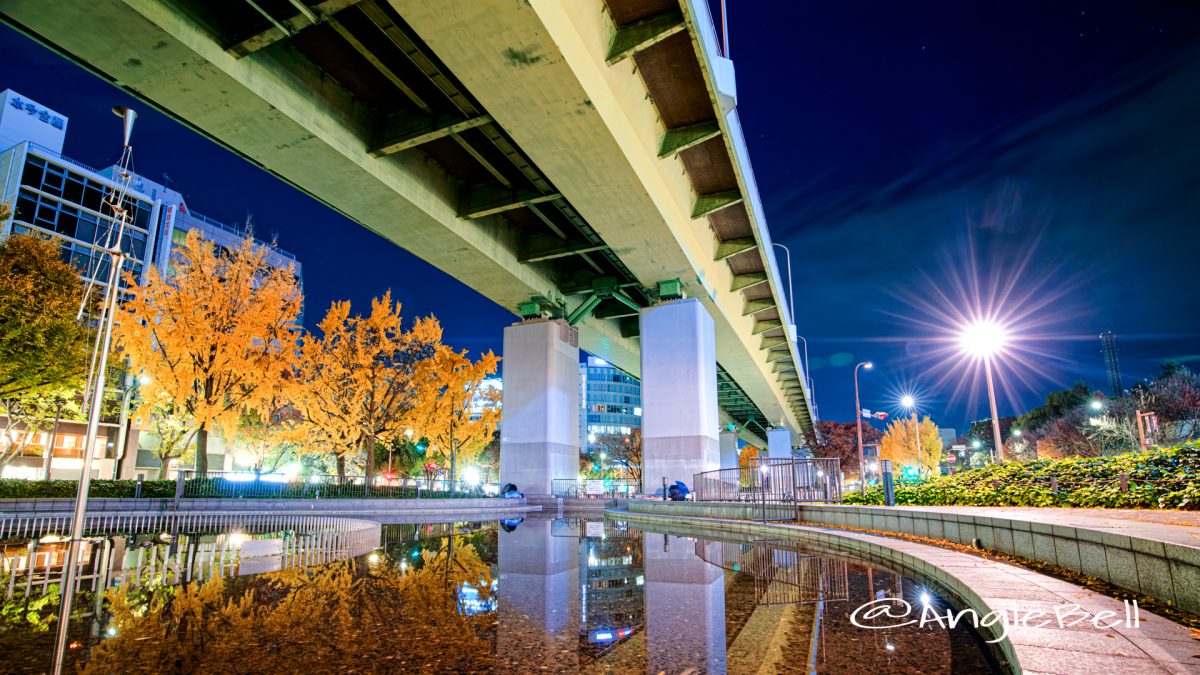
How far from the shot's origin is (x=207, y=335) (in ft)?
68.6

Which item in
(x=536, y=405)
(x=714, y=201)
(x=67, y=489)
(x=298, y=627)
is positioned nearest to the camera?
(x=298, y=627)

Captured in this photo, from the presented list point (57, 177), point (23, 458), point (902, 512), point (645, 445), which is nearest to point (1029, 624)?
point (902, 512)

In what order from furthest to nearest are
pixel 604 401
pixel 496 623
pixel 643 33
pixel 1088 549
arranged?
pixel 604 401 → pixel 643 33 → pixel 1088 549 → pixel 496 623

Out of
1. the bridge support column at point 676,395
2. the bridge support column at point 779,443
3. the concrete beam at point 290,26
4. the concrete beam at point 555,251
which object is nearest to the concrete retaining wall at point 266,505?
the bridge support column at point 676,395

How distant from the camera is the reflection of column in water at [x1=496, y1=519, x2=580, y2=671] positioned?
4.24 meters

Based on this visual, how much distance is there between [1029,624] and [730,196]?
728 inches

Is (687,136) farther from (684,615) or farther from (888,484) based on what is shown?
(684,615)

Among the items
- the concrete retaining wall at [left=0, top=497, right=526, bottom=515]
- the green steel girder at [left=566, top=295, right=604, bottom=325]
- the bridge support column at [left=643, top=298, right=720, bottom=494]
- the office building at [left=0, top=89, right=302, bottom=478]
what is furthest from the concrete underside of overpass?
the office building at [left=0, top=89, right=302, bottom=478]

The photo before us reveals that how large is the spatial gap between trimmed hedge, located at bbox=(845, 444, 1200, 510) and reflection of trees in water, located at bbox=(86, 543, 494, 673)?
432 inches

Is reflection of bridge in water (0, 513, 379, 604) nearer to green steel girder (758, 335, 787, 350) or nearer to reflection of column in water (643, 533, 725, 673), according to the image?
reflection of column in water (643, 533, 725, 673)

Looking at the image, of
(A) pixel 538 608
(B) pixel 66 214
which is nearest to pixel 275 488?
(A) pixel 538 608

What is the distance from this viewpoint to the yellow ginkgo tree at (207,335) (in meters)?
20.5

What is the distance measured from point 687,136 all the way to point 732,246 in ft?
28.7

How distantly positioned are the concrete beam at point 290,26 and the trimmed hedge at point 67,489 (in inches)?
541
